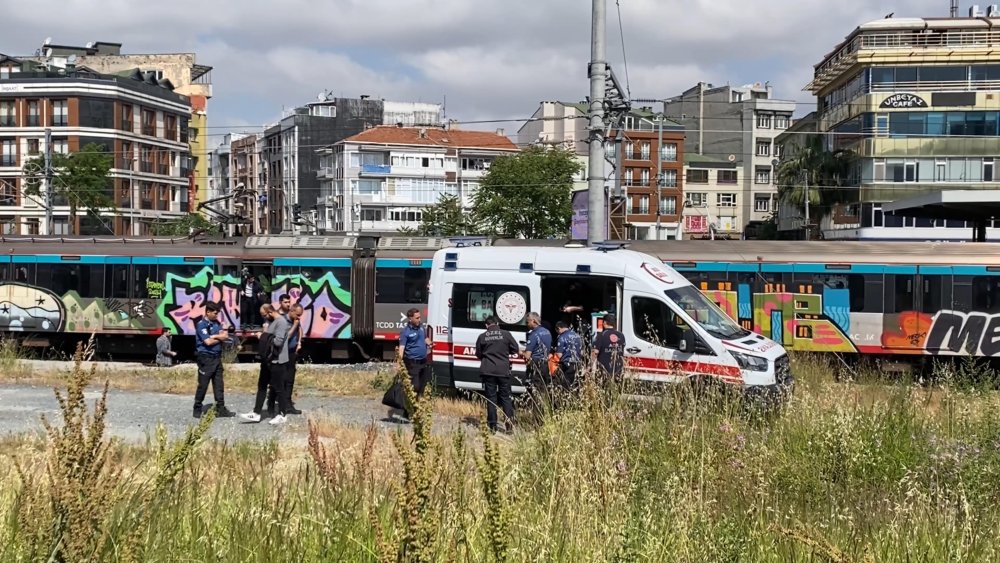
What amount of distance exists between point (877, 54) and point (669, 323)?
143ft

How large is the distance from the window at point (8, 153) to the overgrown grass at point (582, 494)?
69869mm

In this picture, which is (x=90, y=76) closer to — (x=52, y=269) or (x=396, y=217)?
(x=396, y=217)

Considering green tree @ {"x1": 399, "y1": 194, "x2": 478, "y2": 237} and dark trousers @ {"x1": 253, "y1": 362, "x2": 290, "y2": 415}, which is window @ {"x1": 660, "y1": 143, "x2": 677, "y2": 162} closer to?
green tree @ {"x1": 399, "y1": 194, "x2": 478, "y2": 237}

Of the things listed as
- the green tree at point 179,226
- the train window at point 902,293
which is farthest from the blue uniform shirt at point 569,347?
the green tree at point 179,226

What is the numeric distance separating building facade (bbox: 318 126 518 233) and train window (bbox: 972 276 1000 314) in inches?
2480

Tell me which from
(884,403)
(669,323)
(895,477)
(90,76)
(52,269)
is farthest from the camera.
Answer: (90,76)

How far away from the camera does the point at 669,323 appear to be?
12.5m

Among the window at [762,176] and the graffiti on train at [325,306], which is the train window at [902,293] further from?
the window at [762,176]

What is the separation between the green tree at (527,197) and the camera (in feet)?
201

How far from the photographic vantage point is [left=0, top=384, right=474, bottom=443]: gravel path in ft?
38.1

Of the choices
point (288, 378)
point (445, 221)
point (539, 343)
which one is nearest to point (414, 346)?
point (288, 378)

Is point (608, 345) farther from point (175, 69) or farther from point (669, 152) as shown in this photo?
point (175, 69)

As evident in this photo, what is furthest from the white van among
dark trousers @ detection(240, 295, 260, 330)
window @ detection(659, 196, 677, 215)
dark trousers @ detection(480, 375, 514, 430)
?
window @ detection(659, 196, 677, 215)

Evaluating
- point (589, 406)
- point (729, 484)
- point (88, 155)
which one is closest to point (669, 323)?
point (589, 406)
